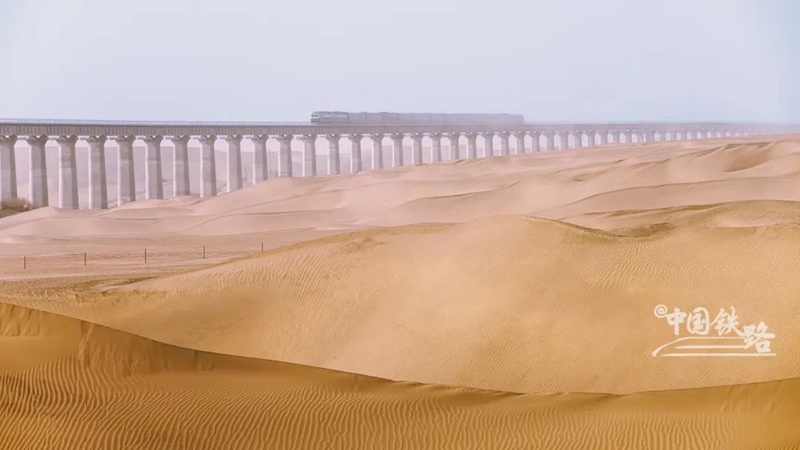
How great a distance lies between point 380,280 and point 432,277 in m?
1.25

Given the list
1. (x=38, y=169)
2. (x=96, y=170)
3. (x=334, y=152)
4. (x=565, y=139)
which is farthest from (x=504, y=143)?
(x=38, y=169)

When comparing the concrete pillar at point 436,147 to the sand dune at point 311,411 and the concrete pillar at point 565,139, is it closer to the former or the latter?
the concrete pillar at point 565,139

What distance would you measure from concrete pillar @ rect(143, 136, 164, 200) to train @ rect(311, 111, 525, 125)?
23.8 meters

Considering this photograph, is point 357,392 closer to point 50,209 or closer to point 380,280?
point 380,280

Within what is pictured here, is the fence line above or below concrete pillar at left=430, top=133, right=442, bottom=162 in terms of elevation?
below

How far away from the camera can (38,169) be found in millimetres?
72562

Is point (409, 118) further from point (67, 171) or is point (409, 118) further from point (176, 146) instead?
point (67, 171)

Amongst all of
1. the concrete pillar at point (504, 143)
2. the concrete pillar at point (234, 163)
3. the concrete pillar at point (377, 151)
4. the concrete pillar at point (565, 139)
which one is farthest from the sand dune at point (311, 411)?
the concrete pillar at point (565, 139)

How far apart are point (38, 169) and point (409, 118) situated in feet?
163

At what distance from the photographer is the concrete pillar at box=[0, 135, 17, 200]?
6944 centimetres

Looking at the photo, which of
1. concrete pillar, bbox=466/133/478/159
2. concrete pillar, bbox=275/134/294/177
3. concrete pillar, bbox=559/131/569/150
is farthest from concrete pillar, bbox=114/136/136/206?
concrete pillar, bbox=559/131/569/150

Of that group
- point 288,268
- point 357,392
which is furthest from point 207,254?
point 357,392

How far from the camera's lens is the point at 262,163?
90062 millimetres

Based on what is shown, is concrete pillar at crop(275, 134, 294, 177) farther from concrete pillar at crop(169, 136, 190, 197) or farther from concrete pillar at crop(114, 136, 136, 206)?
concrete pillar at crop(114, 136, 136, 206)
